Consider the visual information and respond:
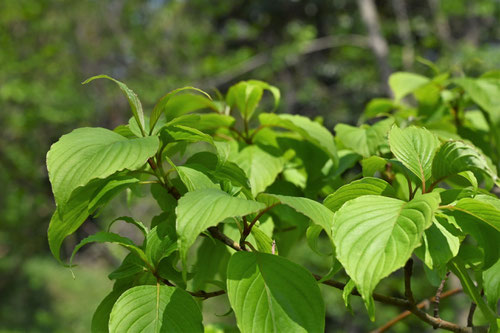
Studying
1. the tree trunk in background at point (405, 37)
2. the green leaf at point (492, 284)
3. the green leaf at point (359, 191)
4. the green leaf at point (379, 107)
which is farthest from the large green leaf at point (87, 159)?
the tree trunk in background at point (405, 37)

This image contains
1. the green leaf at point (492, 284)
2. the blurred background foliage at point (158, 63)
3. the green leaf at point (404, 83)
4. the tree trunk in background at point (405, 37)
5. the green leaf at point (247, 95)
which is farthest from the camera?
the tree trunk in background at point (405, 37)

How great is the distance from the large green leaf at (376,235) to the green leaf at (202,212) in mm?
104

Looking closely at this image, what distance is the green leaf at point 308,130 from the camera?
2.84ft

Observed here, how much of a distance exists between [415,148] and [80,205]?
49cm

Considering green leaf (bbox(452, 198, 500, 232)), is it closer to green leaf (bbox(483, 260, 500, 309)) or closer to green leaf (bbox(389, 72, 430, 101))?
green leaf (bbox(483, 260, 500, 309))

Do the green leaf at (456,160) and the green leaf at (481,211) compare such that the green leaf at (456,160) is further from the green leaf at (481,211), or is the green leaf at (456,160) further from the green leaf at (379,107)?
the green leaf at (379,107)

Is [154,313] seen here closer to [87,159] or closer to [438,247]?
[87,159]

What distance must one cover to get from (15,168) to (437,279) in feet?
16.9

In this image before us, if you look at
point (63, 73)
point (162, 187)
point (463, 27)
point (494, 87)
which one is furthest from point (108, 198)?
point (463, 27)

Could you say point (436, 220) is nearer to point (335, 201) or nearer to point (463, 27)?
point (335, 201)

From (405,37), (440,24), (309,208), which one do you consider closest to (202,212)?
(309,208)

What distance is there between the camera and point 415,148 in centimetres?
67

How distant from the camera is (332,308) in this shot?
224 inches

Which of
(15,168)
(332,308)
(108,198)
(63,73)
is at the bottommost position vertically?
(332,308)
